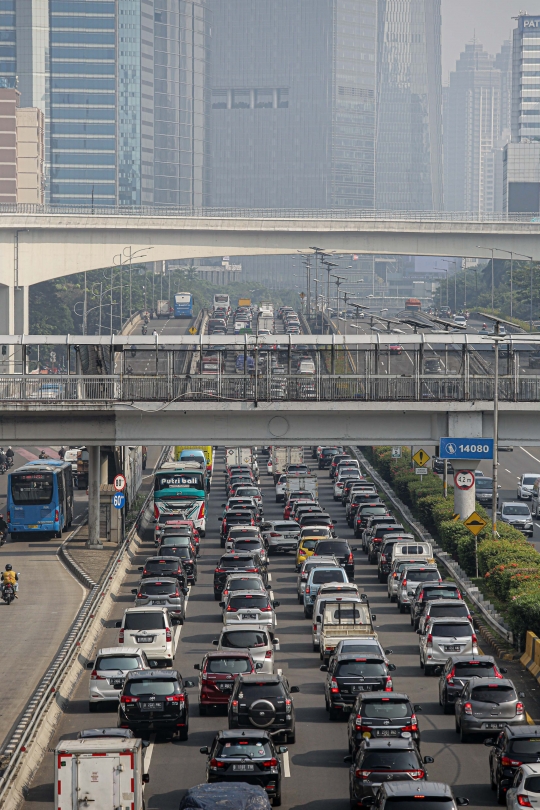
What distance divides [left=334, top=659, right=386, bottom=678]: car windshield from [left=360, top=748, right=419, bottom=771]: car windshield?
6309 millimetres

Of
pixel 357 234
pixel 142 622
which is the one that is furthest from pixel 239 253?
pixel 142 622

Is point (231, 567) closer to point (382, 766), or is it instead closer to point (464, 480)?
point (464, 480)

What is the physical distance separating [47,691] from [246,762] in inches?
338

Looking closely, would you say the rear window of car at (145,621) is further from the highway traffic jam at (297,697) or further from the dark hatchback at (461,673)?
the dark hatchback at (461,673)

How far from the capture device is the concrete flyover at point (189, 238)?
4250 inches

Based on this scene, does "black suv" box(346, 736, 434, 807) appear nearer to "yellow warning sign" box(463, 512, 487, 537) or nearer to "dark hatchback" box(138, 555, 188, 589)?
"dark hatchback" box(138, 555, 188, 589)

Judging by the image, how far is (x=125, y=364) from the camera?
178 feet

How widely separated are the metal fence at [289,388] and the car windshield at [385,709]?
2894 cm

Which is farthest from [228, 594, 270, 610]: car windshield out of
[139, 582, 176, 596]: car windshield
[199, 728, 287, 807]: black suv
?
[199, 728, 287, 807]: black suv

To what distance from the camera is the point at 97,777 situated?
63.4 feet

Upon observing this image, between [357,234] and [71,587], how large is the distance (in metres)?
73.0

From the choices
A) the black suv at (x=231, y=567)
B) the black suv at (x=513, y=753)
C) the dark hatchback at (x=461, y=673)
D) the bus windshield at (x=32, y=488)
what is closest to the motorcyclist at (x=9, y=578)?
the black suv at (x=231, y=567)

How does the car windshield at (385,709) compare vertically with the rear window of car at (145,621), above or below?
above

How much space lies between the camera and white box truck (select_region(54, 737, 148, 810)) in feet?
63.1
